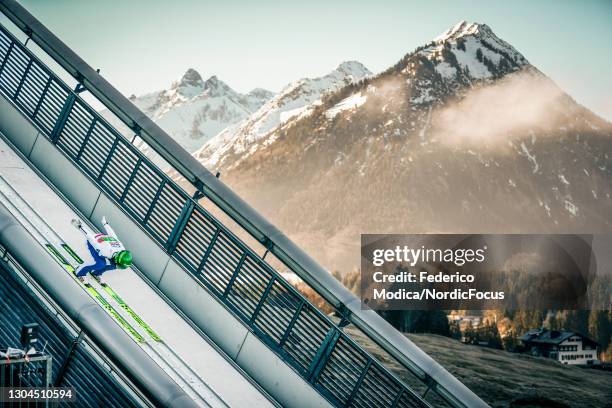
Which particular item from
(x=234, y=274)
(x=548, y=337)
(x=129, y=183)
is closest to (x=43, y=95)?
(x=129, y=183)

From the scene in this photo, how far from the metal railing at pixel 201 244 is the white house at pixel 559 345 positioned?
93800 millimetres

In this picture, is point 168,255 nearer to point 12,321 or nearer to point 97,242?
point 97,242

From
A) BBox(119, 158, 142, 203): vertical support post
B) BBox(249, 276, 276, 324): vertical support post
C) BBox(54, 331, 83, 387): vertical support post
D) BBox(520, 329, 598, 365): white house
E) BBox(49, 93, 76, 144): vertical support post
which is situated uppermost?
BBox(49, 93, 76, 144): vertical support post

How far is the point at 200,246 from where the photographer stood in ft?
40.7

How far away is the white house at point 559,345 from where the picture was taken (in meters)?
97.5

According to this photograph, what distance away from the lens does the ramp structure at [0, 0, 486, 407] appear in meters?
11.1

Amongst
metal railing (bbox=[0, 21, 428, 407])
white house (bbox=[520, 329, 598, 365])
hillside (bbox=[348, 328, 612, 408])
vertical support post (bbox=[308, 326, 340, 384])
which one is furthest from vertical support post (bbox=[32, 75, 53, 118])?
white house (bbox=[520, 329, 598, 365])

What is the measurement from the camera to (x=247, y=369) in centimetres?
1141

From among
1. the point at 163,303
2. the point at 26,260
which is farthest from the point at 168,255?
the point at 26,260

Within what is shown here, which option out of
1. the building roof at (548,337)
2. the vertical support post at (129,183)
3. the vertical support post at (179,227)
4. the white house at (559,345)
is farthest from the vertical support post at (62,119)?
the building roof at (548,337)

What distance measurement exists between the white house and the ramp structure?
93.9m

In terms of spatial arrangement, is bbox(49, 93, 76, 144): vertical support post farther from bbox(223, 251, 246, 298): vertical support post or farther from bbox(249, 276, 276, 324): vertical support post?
bbox(249, 276, 276, 324): vertical support post

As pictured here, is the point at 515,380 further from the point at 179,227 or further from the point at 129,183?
the point at 129,183

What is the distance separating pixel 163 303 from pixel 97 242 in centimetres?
171
